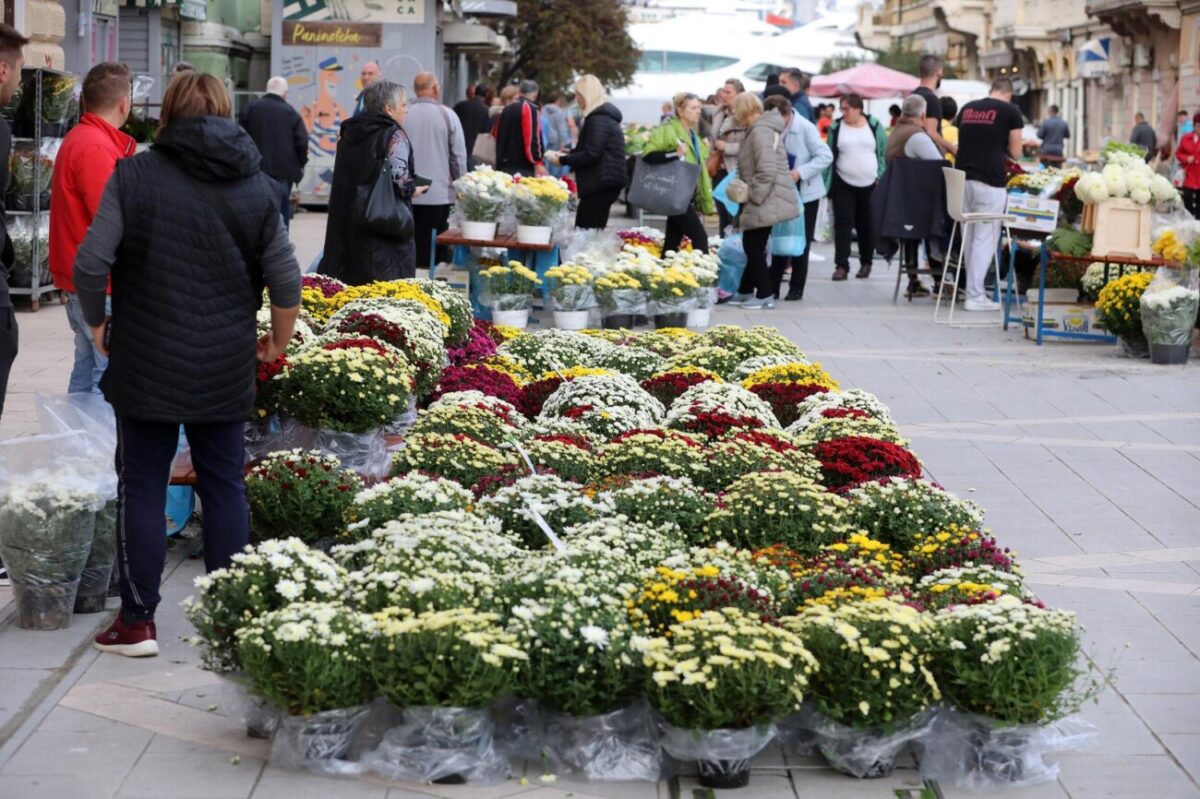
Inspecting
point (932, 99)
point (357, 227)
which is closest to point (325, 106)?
point (932, 99)

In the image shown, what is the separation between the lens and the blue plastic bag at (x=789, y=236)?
15.3m

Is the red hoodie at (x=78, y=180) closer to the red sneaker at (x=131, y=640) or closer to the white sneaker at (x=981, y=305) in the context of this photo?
the red sneaker at (x=131, y=640)

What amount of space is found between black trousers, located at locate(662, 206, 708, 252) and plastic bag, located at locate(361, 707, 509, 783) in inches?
421

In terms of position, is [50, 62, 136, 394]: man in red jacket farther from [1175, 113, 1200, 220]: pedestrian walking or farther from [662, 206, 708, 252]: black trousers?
[1175, 113, 1200, 220]: pedestrian walking

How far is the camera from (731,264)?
1577 centimetres

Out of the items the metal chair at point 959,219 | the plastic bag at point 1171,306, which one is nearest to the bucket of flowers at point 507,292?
the metal chair at point 959,219

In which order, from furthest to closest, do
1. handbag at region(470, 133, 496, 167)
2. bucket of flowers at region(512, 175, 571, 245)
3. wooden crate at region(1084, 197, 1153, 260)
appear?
handbag at region(470, 133, 496, 167)
bucket of flowers at region(512, 175, 571, 245)
wooden crate at region(1084, 197, 1153, 260)

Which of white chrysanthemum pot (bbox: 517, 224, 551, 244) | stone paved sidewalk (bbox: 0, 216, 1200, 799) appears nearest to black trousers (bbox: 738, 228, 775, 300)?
stone paved sidewalk (bbox: 0, 216, 1200, 799)

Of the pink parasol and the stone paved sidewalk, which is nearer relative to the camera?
the stone paved sidewalk

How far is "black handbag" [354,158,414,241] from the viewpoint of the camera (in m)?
10.1

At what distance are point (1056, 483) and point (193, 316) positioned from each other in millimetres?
4788

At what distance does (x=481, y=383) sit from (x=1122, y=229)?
20.5ft

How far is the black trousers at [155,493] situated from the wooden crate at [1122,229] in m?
8.74

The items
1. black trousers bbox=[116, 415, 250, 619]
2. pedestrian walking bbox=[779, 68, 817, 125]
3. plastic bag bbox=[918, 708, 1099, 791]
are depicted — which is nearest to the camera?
plastic bag bbox=[918, 708, 1099, 791]
